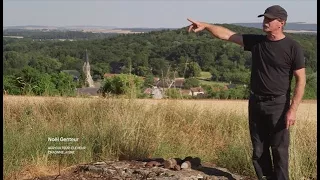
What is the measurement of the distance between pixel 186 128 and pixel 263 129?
10.0ft

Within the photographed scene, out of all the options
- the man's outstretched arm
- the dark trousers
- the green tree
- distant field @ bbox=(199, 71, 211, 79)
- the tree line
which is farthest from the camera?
distant field @ bbox=(199, 71, 211, 79)

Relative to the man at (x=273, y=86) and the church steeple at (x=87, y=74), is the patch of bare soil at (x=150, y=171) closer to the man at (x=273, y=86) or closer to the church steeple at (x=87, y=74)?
the man at (x=273, y=86)

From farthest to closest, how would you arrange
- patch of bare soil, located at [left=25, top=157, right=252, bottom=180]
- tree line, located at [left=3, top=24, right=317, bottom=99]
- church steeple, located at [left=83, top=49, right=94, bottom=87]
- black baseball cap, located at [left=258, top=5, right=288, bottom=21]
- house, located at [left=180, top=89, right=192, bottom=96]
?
church steeple, located at [left=83, top=49, right=94, bottom=87] < tree line, located at [left=3, top=24, right=317, bottom=99] < house, located at [left=180, top=89, right=192, bottom=96] < patch of bare soil, located at [left=25, top=157, right=252, bottom=180] < black baseball cap, located at [left=258, top=5, right=288, bottom=21]

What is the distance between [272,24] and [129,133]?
246 cm

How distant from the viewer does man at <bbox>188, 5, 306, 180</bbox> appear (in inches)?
172

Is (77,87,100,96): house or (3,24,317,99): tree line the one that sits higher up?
(3,24,317,99): tree line

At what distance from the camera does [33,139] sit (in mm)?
6109

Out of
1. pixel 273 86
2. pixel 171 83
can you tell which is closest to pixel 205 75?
pixel 171 83

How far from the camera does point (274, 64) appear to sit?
443 cm

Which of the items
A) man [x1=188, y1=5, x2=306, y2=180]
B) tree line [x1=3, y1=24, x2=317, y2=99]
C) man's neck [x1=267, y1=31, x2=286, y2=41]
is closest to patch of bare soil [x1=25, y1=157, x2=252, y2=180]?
man [x1=188, y1=5, x2=306, y2=180]

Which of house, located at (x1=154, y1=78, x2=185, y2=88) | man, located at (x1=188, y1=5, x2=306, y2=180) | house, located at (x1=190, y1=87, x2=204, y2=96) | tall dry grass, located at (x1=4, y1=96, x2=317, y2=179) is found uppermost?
man, located at (x1=188, y1=5, x2=306, y2=180)

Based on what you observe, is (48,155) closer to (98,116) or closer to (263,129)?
(98,116)

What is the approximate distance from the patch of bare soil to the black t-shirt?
0.99m

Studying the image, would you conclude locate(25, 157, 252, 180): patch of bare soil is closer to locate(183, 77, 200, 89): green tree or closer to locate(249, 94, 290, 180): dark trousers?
locate(249, 94, 290, 180): dark trousers
